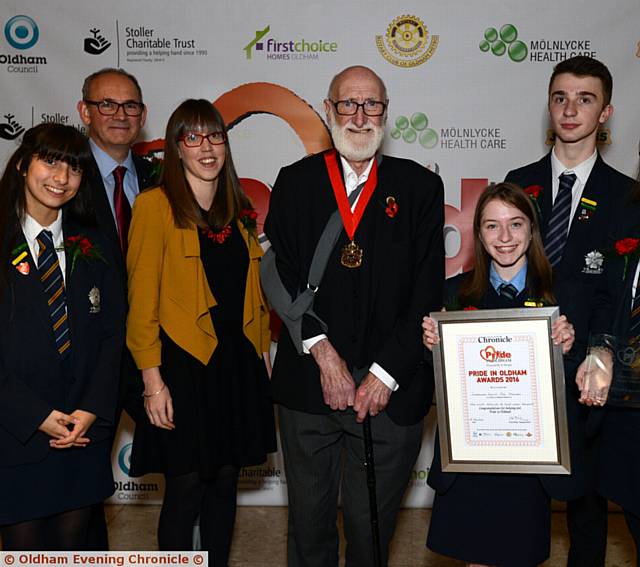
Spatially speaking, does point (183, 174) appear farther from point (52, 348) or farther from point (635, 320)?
point (635, 320)

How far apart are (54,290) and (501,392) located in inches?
59.1

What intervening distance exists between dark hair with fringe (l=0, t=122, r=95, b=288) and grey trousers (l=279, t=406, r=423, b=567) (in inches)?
45.0

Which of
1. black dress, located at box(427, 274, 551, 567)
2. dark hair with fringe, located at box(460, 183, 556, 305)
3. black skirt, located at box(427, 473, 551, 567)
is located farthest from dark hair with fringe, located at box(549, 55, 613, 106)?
black skirt, located at box(427, 473, 551, 567)

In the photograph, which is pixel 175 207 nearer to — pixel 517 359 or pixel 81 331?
pixel 81 331

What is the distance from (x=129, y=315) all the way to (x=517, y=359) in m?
1.39

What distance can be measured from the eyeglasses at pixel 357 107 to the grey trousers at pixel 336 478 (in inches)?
42.0

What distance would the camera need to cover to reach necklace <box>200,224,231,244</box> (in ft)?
10.1

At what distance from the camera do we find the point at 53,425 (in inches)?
106

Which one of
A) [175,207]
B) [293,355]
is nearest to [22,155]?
[175,207]

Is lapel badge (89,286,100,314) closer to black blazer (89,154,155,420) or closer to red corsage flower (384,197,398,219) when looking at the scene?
black blazer (89,154,155,420)

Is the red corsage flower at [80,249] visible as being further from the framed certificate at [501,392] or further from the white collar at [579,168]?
the white collar at [579,168]

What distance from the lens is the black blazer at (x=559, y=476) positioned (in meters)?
2.65

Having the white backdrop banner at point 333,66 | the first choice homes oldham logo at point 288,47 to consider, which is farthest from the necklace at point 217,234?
the first choice homes oldham logo at point 288,47

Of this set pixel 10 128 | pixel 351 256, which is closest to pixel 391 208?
pixel 351 256
